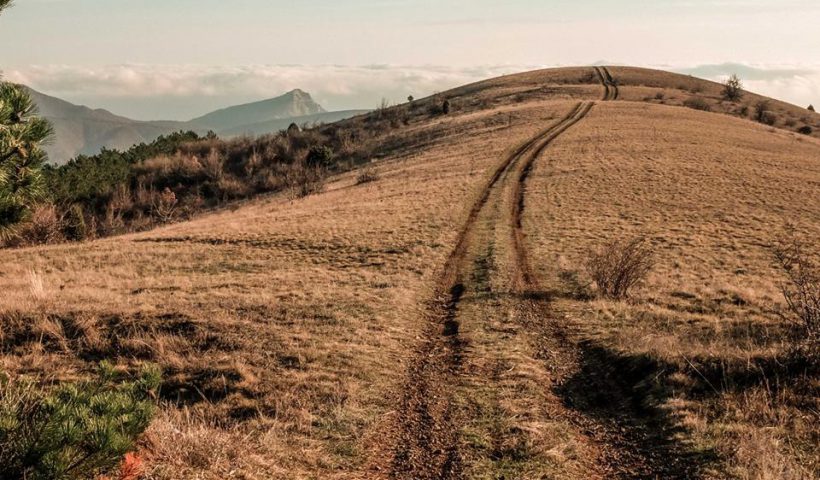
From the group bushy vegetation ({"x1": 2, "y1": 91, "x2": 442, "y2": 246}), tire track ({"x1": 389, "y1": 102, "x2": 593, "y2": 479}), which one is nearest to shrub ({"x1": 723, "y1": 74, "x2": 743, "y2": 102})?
bushy vegetation ({"x1": 2, "y1": 91, "x2": 442, "y2": 246})

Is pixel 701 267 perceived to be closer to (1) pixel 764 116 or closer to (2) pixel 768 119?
(2) pixel 768 119

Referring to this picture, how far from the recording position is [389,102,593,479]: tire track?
25.8 ft

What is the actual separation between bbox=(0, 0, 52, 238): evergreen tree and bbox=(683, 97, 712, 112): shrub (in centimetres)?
8964

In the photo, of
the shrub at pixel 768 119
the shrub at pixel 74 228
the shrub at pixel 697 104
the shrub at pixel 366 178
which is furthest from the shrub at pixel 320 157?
the shrub at pixel 768 119

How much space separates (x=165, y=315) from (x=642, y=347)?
1267 centimetres

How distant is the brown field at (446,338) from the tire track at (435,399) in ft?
0.17

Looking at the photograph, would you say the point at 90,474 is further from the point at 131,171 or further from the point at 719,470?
the point at 131,171

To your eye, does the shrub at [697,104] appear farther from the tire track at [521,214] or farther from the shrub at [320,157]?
the shrub at [320,157]

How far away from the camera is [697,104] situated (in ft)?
267

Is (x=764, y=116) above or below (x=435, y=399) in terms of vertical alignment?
above

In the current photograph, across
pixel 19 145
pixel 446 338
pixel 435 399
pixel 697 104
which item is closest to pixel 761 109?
pixel 697 104

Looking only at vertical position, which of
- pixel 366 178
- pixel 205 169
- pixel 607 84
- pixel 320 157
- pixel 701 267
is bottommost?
pixel 701 267

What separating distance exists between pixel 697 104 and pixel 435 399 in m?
87.9

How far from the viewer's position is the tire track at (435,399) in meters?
7.87
